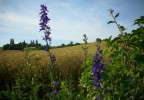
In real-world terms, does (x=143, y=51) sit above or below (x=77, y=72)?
above

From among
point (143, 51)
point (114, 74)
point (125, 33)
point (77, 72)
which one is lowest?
point (77, 72)

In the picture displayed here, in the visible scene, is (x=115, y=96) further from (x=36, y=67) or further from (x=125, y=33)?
(x=36, y=67)

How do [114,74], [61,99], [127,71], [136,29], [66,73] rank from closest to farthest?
[136,29], [127,71], [114,74], [61,99], [66,73]

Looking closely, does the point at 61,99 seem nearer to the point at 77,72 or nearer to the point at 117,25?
the point at 117,25

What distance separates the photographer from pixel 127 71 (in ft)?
13.4

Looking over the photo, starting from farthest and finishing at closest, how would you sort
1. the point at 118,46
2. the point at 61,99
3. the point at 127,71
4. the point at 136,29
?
the point at 61,99 < the point at 127,71 < the point at 118,46 < the point at 136,29

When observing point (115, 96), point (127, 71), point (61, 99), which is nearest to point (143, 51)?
point (127, 71)

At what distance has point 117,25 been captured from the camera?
11.9ft

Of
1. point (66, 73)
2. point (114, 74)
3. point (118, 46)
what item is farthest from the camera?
point (66, 73)

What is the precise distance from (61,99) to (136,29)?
2835 millimetres

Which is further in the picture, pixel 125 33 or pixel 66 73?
pixel 66 73

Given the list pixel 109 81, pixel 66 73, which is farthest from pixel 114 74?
pixel 66 73

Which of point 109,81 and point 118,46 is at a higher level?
point 118,46

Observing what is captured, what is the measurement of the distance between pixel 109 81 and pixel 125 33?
1442mm
